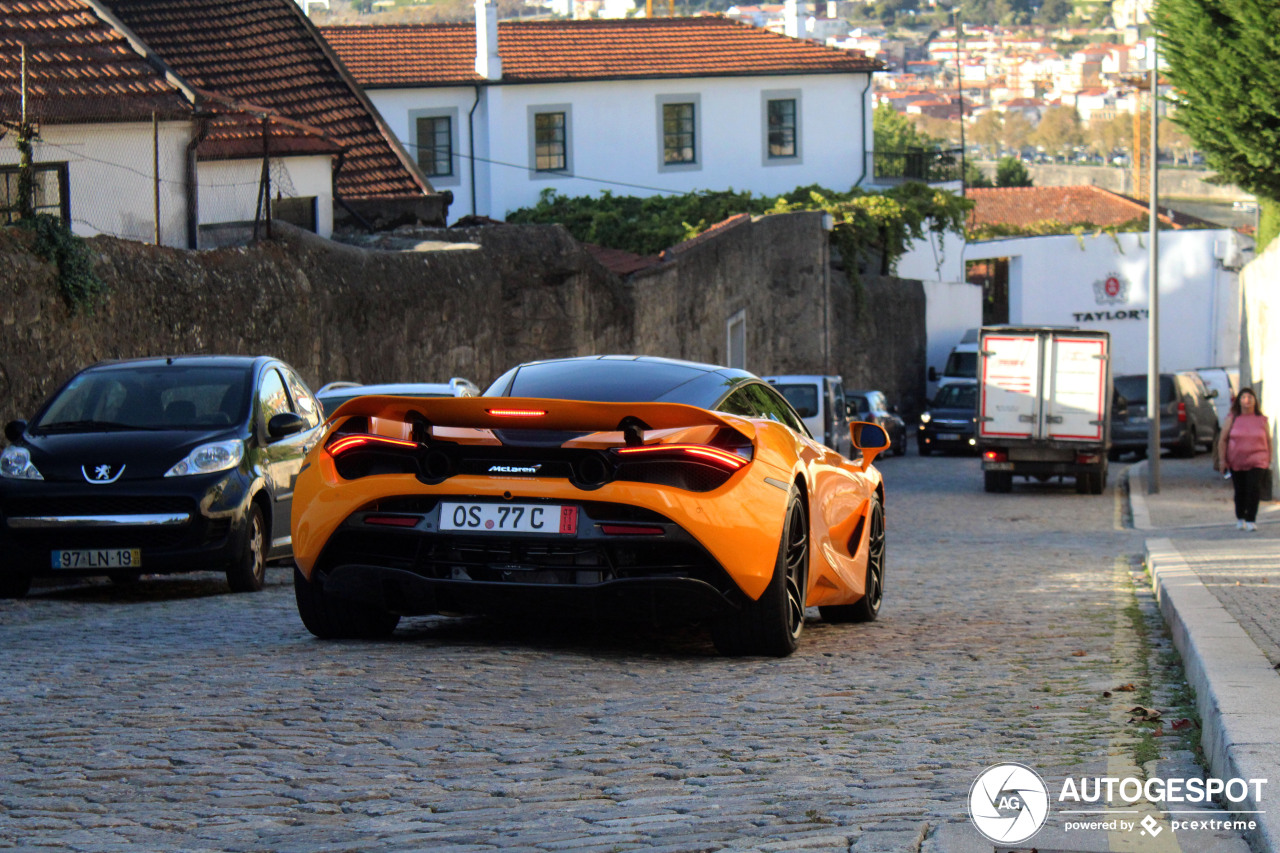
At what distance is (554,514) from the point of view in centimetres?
724

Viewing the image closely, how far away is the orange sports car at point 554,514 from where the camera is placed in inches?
285

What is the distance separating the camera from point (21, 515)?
10.8 m

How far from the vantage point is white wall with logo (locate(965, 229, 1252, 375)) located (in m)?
56.5

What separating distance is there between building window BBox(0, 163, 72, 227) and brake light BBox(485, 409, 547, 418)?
339 inches

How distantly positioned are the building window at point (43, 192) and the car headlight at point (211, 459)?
438cm

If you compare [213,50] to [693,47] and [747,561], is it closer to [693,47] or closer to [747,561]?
[693,47]

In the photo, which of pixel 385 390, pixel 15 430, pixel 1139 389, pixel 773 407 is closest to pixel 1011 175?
pixel 1139 389

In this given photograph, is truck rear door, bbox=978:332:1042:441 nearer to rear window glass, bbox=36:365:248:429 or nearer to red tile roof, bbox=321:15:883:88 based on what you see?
rear window glass, bbox=36:365:248:429

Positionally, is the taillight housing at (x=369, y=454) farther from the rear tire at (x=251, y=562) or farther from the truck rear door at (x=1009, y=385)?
the truck rear door at (x=1009, y=385)

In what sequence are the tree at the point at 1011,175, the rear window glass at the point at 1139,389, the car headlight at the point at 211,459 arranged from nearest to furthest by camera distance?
1. the car headlight at the point at 211,459
2. the rear window glass at the point at 1139,389
3. the tree at the point at 1011,175

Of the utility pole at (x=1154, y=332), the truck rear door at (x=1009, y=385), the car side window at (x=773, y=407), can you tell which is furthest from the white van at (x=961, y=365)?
the car side window at (x=773, y=407)

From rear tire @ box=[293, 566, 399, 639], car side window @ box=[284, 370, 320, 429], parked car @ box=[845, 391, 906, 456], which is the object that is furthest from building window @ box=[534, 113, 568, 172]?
rear tire @ box=[293, 566, 399, 639]

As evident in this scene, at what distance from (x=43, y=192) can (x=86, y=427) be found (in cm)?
620

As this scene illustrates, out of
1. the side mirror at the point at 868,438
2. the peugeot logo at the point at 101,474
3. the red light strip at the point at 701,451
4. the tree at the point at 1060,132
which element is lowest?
the peugeot logo at the point at 101,474
